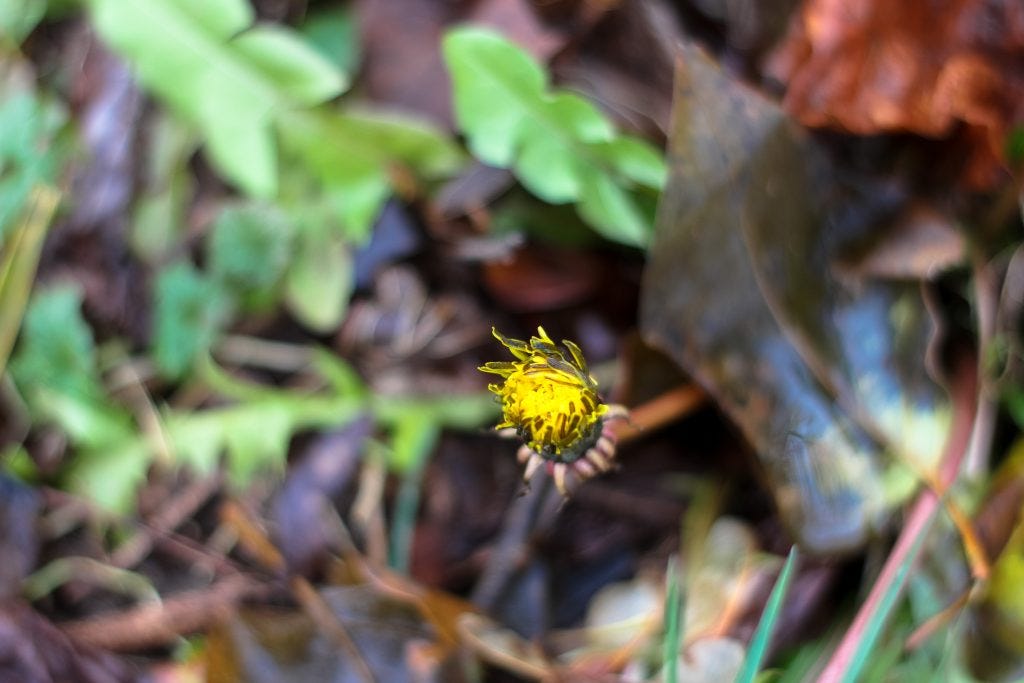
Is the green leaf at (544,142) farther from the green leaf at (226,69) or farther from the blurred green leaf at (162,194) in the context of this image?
the blurred green leaf at (162,194)

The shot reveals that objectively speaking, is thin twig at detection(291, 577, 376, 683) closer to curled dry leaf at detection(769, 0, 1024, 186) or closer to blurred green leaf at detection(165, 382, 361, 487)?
blurred green leaf at detection(165, 382, 361, 487)

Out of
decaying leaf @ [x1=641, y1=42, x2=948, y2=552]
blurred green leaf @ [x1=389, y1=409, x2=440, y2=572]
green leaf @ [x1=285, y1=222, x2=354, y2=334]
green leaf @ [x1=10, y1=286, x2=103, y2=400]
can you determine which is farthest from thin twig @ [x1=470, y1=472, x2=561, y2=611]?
green leaf @ [x1=10, y1=286, x2=103, y2=400]

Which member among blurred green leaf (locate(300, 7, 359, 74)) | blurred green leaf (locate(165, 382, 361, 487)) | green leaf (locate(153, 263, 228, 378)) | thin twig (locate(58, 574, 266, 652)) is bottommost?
thin twig (locate(58, 574, 266, 652))

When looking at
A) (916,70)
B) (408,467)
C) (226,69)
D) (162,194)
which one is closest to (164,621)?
(408,467)

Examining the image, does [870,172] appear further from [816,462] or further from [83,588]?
[83,588]

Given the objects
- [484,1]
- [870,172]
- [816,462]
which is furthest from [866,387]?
[484,1]
